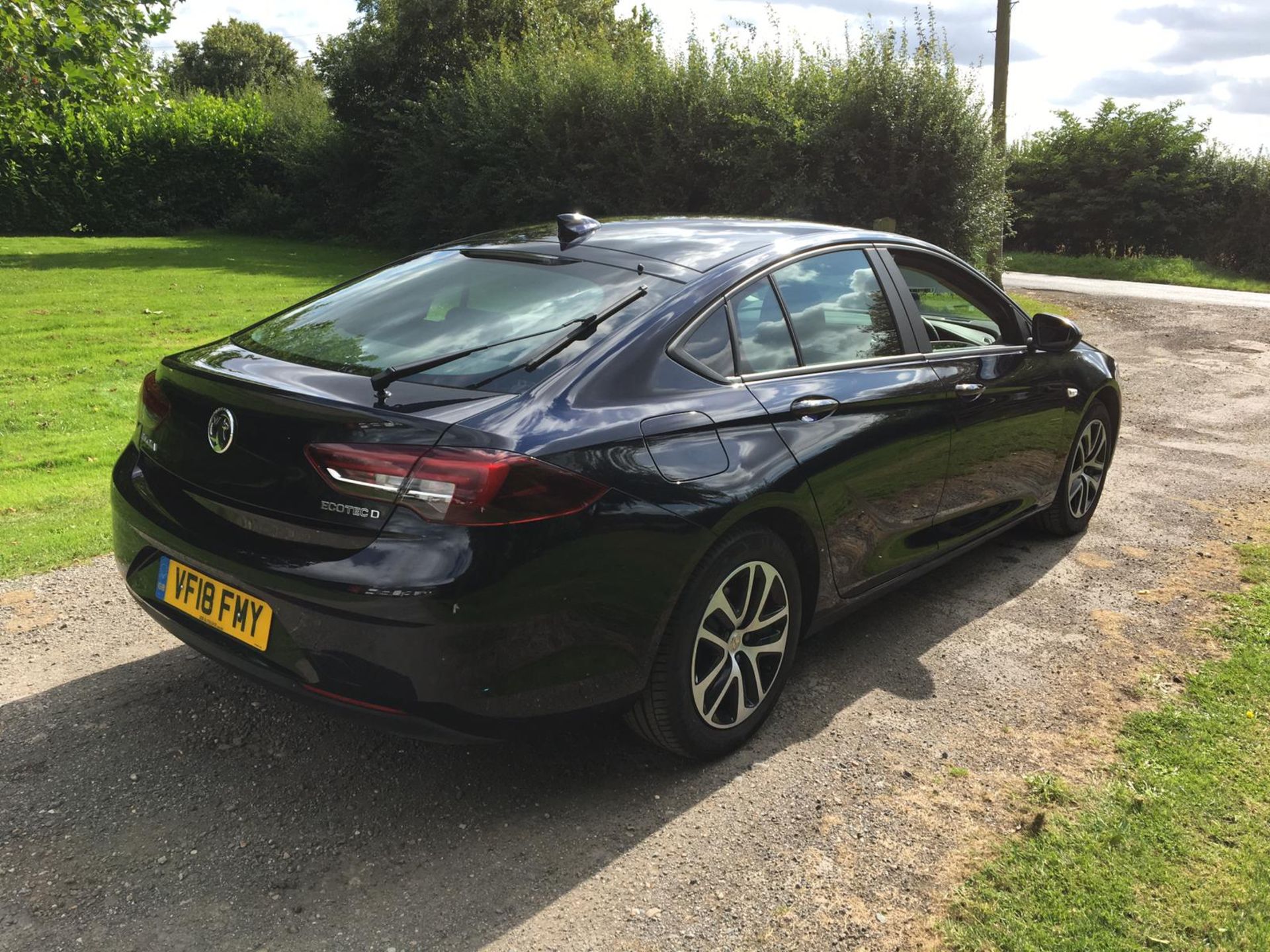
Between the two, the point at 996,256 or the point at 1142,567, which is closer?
the point at 1142,567

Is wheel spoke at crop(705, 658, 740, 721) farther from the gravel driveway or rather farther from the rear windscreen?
the rear windscreen

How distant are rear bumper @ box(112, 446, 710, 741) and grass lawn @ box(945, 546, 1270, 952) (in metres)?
1.11

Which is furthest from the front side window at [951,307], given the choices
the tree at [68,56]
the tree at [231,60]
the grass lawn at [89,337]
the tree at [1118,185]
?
the tree at [231,60]

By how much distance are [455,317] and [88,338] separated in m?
9.57

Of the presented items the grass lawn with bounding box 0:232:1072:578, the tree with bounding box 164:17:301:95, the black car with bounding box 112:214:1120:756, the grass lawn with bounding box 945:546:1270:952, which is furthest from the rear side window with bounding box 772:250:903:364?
the tree with bounding box 164:17:301:95

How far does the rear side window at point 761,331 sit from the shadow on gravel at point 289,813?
1.22m

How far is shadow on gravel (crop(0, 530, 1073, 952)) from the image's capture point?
2459 mm

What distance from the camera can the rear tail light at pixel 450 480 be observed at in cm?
244

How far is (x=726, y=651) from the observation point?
3107 mm

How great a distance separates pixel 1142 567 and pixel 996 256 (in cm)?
1315

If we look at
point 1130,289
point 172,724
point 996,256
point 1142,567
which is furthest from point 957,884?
point 1130,289

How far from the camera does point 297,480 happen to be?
101 inches

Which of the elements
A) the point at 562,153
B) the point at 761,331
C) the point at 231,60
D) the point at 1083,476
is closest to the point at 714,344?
the point at 761,331

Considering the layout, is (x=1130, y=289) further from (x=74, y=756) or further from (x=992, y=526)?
(x=74, y=756)
